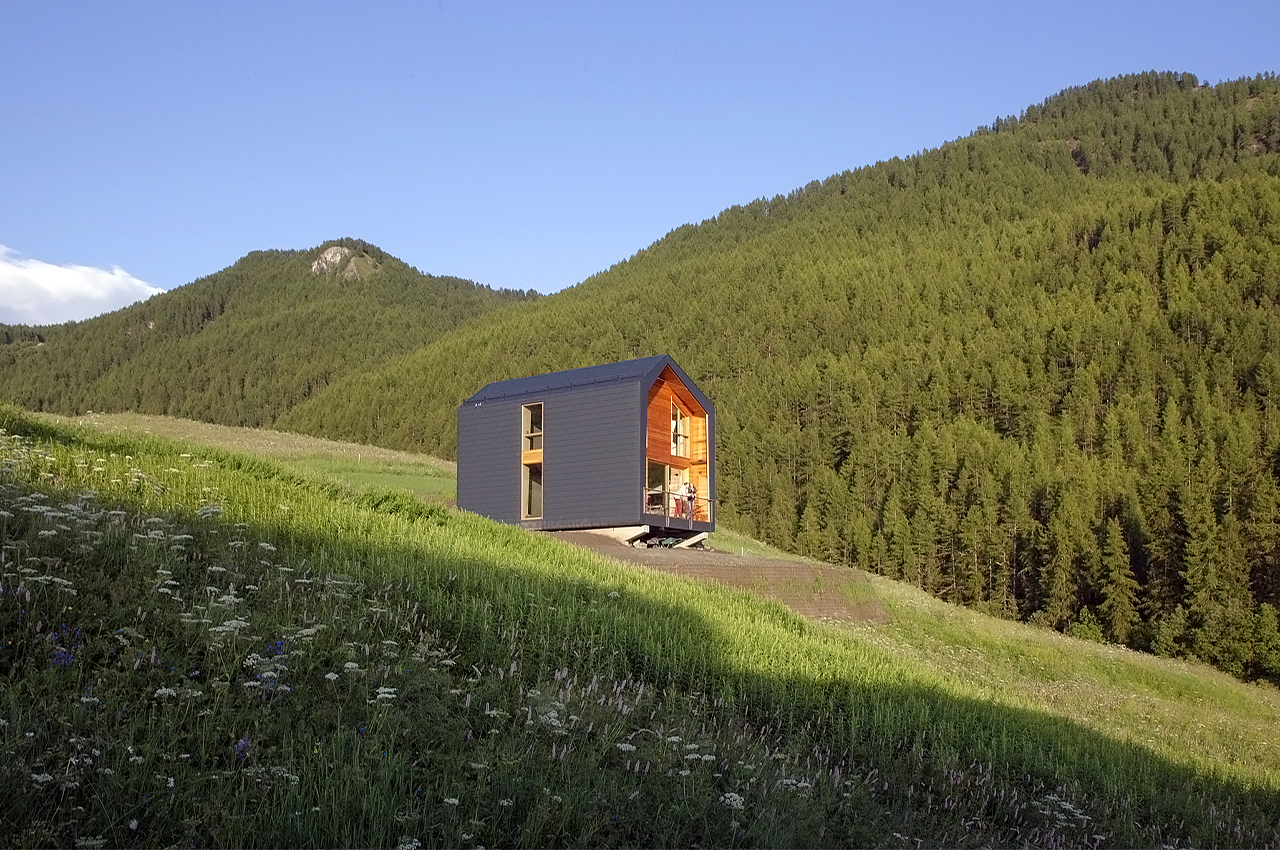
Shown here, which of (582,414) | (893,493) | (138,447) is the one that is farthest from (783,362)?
(138,447)

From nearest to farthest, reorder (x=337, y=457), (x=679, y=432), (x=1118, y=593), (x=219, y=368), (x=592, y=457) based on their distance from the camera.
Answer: (x=592, y=457)
(x=679, y=432)
(x=337, y=457)
(x=1118, y=593)
(x=219, y=368)

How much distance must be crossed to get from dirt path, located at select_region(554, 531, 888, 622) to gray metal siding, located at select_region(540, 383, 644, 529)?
76 centimetres

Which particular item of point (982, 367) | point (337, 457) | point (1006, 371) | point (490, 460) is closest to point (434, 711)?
point (490, 460)

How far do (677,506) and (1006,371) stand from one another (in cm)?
5895

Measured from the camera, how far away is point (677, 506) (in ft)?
97.3

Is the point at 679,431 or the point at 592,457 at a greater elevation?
the point at 679,431

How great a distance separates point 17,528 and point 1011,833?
7.86m

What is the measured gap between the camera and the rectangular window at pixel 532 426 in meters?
29.6

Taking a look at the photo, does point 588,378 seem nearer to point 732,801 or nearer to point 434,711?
point 434,711

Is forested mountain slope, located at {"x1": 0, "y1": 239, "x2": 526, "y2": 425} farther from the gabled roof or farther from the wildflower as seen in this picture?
the wildflower

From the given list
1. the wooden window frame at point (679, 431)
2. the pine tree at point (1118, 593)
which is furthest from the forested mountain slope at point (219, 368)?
the wooden window frame at point (679, 431)

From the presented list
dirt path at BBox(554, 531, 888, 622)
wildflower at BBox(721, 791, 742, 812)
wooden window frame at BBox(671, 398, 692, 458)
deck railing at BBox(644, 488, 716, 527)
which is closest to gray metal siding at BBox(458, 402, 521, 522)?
dirt path at BBox(554, 531, 888, 622)

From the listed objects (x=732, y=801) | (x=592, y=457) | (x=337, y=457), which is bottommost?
(x=732, y=801)

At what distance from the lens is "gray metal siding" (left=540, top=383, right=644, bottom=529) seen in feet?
88.6
